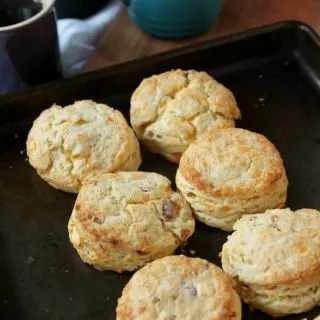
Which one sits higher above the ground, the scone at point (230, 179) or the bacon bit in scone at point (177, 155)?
the scone at point (230, 179)

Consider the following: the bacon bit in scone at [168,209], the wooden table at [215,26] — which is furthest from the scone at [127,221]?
the wooden table at [215,26]

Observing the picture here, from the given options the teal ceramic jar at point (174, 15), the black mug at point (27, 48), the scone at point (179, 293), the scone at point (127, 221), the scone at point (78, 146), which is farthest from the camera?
the teal ceramic jar at point (174, 15)

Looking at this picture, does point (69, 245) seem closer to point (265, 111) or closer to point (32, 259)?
point (32, 259)

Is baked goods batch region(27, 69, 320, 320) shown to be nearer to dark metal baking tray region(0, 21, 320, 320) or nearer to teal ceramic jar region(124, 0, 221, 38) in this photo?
dark metal baking tray region(0, 21, 320, 320)

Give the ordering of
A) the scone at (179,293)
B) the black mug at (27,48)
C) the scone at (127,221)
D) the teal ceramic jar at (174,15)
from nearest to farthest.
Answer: the scone at (179,293), the scone at (127,221), the black mug at (27,48), the teal ceramic jar at (174,15)

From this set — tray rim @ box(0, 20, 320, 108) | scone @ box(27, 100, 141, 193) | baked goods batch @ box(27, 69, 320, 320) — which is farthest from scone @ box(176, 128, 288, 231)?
tray rim @ box(0, 20, 320, 108)

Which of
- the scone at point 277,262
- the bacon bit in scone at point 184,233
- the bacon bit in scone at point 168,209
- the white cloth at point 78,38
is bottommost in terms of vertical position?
the white cloth at point 78,38

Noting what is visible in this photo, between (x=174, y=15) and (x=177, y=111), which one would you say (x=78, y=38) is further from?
(x=177, y=111)

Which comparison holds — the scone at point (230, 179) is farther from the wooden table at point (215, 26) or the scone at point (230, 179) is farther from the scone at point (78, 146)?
the wooden table at point (215, 26)
